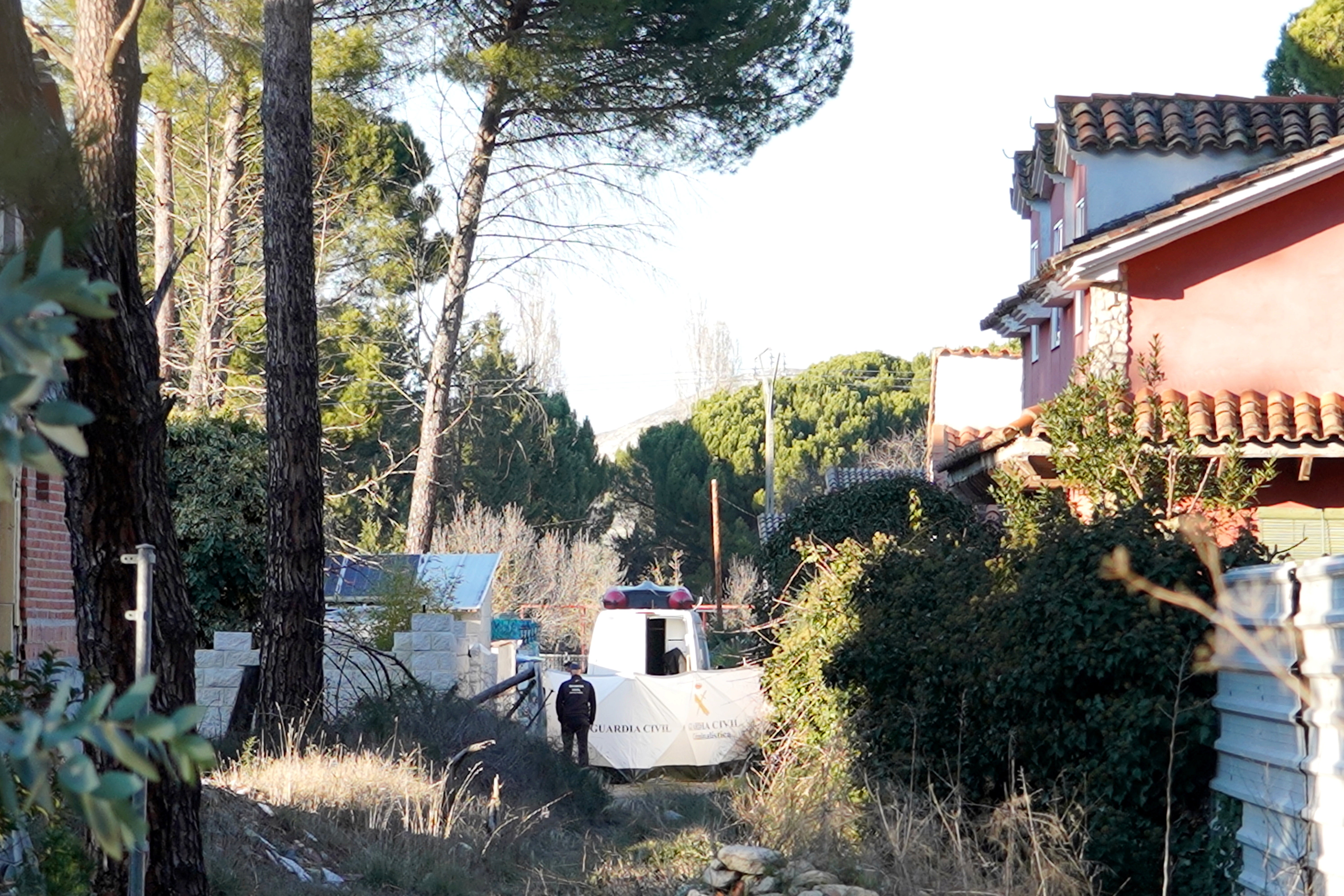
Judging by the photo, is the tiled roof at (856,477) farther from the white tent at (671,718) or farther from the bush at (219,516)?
the bush at (219,516)

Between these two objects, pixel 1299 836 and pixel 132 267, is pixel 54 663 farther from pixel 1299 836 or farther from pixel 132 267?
pixel 1299 836

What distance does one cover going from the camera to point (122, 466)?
6.47 metres

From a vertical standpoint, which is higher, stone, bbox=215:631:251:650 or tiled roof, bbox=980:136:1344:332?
tiled roof, bbox=980:136:1344:332

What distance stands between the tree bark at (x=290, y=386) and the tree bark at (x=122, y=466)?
631 centimetres

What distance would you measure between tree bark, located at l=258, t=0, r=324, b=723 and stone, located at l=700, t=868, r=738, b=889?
5.28 meters

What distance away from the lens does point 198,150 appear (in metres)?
25.9

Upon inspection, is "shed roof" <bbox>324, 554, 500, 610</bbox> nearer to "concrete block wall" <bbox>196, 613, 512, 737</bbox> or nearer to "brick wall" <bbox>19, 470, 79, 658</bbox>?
"concrete block wall" <bbox>196, 613, 512, 737</bbox>

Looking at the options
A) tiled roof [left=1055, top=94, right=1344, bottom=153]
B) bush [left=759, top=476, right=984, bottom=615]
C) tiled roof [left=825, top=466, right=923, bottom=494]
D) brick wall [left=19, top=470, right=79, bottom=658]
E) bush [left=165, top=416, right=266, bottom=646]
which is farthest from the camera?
tiled roof [left=825, top=466, right=923, bottom=494]

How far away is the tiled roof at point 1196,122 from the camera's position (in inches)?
699

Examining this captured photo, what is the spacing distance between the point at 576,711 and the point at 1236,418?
860 cm

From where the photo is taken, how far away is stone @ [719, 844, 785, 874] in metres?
8.94

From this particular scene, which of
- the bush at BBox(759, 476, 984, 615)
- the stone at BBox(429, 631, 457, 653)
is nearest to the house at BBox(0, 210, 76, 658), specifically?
the stone at BBox(429, 631, 457, 653)

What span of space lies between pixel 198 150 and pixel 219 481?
9.47 meters

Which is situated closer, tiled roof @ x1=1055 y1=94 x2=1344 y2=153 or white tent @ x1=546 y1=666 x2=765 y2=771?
tiled roof @ x1=1055 y1=94 x2=1344 y2=153
